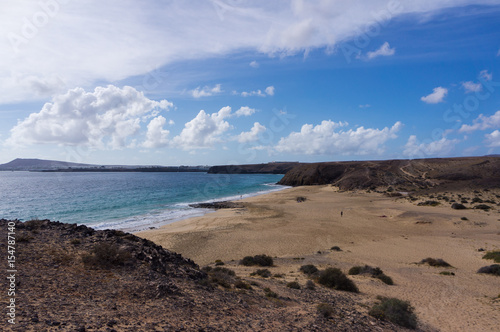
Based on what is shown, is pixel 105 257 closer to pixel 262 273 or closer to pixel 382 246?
pixel 262 273

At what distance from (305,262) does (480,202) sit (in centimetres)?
4115

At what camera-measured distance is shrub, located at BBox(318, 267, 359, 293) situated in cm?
1327

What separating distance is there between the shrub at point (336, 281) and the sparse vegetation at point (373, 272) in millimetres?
2386

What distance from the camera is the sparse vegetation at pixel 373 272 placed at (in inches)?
579

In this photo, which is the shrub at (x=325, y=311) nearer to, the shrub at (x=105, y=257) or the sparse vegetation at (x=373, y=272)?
the sparse vegetation at (x=373, y=272)

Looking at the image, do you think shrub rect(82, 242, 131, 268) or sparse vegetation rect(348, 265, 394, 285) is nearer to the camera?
shrub rect(82, 242, 131, 268)

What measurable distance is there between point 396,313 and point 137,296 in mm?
8558

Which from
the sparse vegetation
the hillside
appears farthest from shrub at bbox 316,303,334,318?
the hillside

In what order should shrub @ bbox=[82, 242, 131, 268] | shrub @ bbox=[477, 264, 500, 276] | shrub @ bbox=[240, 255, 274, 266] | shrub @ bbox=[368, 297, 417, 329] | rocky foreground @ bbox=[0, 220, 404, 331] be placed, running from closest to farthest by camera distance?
rocky foreground @ bbox=[0, 220, 404, 331] → shrub @ bbox=[368, 297, 417, 329] → shrub @ bbox=[82, 242, 131, 268] → shrub @ bbox=[477, 264, 500, 276] → shrub @ bbox=[240, 255, 274, 266]

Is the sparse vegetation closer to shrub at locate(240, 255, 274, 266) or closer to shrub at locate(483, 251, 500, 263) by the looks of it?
shrub at locate(240, 255, 274, 266)

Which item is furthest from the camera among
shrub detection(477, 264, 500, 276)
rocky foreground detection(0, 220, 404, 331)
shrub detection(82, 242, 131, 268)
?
shrub detection(477, 264, 500, 276)

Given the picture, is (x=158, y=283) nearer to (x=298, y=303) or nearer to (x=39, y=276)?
(x=39, y=276)

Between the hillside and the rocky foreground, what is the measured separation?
60596 millimetres

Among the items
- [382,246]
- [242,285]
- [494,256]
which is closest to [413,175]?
[382,246]
